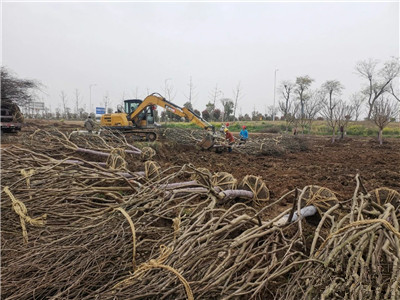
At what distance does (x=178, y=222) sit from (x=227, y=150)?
9.78 m

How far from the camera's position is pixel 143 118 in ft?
44.8

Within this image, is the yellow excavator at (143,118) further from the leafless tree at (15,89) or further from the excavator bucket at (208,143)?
the leafless tree at (15,89)

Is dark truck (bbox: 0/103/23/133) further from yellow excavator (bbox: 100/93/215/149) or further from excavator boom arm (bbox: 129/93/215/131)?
excavator boom arm (bbox: 129/93/215/131)

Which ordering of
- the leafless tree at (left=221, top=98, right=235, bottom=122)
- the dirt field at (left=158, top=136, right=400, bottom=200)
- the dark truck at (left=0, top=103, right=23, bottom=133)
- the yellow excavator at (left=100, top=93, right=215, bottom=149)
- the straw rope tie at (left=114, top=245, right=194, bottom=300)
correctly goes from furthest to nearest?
the leafless tree at (left=221, top=98, right=235, bottom=122) → the dark truck at (left=0, top=103, right=23, bottom=133) → the yellow excavator at (left=100, top=93, right=215, bottom=149) → the dirt field at (left=158, top=136, right=400, bottom=200) → the straw rope tie at (left=114, top=245, right=194, bottom=300)

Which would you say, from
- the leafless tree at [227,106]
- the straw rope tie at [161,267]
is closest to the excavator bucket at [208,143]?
the straw rope tie at [161,267]

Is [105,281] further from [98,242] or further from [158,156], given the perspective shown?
[158,156]

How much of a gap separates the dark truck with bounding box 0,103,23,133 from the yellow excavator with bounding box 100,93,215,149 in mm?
6617

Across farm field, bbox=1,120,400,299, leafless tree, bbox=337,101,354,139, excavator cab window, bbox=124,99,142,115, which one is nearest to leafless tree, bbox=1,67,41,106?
excavator cab window, bbox=124,99,142,115

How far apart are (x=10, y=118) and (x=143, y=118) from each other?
357 inches

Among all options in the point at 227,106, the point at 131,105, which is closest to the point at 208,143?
the point at 131,105

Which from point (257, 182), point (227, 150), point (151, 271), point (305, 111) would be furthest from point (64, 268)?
point (305, 111)

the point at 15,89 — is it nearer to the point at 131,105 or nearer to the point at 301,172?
the point at 131,105

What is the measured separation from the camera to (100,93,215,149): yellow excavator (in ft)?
41.1

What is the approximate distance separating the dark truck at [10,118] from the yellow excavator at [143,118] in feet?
21.7
